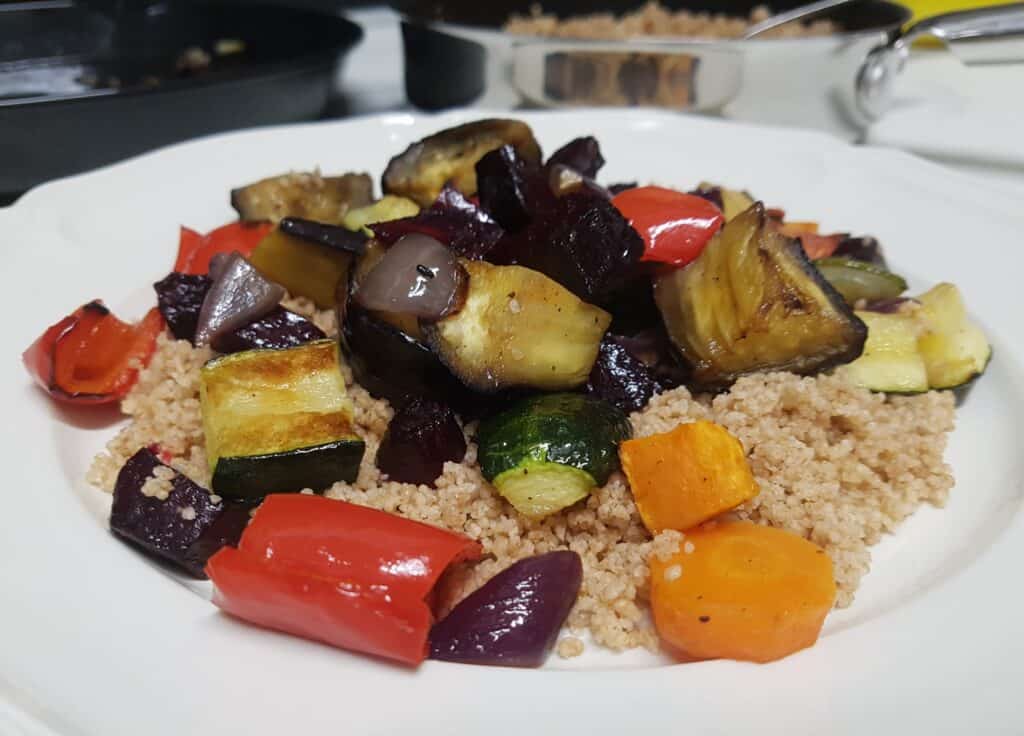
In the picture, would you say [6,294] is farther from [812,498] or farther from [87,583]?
[812,498]

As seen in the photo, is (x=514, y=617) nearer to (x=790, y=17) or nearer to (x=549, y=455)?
(x=549, y=455)

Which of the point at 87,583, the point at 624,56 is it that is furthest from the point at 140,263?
the point at 624,56

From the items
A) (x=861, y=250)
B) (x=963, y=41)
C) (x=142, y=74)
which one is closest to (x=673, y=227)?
(x=861, y=250)

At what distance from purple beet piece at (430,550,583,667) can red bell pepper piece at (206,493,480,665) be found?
0.17 feet

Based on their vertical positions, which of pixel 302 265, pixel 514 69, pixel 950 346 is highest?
pixel 514 69

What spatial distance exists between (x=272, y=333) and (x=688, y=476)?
875 millimetres

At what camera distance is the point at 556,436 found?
1374 millimetres

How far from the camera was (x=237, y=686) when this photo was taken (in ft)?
3.57

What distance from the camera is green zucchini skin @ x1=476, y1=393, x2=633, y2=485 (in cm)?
137

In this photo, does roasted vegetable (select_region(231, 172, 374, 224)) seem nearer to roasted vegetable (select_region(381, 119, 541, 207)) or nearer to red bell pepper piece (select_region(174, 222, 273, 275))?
red bell pepper piece (select_region(174, 222, 273, 275))

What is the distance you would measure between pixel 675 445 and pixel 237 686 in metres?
0.74

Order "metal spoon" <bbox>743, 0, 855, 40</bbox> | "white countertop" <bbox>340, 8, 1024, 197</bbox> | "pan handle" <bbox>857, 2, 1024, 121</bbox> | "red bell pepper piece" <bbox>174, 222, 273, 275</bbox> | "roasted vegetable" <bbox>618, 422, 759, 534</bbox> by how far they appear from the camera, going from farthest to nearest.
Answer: "metal spoon" <bbox>743, 0, 855, 40</bbox> → "white countertop" <bbox>340, 8, 1024, 197</bbox> → "pan handle" <bbox>857, 2, 1024, 121</bbox> → "red bell pepper piece" <bbox>174, 222, 273, 275</bbox> → "roasted vegetable" <bbox>618, 422, 759, 534</bbox>

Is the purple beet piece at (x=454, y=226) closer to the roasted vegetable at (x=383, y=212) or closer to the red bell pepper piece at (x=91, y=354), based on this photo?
the roasted vegetable at (x=383, y=212)

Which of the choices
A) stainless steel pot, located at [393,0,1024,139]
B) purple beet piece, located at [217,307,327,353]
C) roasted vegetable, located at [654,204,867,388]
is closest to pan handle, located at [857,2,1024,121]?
stainless steel pot, located at [393,0,1024,139]
